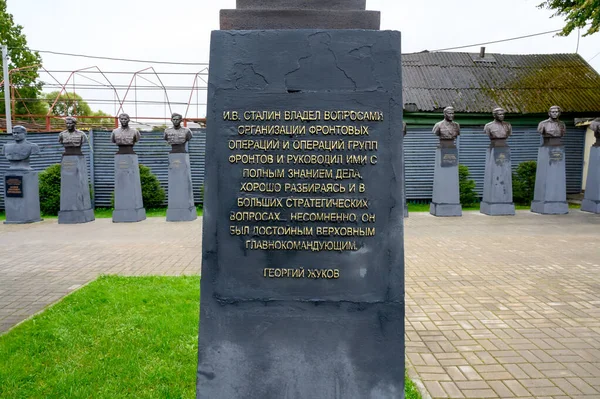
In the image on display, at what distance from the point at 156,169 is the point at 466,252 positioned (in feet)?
37.7

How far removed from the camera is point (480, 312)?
17.1 feet

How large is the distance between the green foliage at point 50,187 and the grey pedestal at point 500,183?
530 inches

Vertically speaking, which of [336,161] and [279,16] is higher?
[279,16]

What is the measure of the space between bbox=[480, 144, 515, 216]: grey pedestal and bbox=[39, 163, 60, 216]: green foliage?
1347 centimetres

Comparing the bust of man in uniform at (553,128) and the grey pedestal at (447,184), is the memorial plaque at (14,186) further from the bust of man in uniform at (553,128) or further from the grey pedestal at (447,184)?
the bust of man in uniform at (553,128)

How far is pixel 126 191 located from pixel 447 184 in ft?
30.3

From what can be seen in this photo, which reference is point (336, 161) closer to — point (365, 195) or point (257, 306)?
point (365, 195)

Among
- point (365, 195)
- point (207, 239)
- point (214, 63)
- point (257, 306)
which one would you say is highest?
point (214, 63)

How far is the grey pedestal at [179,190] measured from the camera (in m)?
12.8

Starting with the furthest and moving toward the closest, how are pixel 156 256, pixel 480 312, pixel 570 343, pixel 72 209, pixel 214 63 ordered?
1. pixel 72 209
2. pixel 156 256
3. pixel 480 312
4. pixel 570 343
5. pixel 214 63

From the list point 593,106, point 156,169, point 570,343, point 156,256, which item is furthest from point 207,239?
Answer: point 593,106

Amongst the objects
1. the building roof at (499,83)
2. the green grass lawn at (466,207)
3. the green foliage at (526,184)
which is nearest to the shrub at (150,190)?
the green grass lawn at (466,207)

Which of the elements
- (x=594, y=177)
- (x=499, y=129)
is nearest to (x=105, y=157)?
(x=499, y=129)

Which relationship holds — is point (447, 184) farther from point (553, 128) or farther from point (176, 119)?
point (176, 119)
